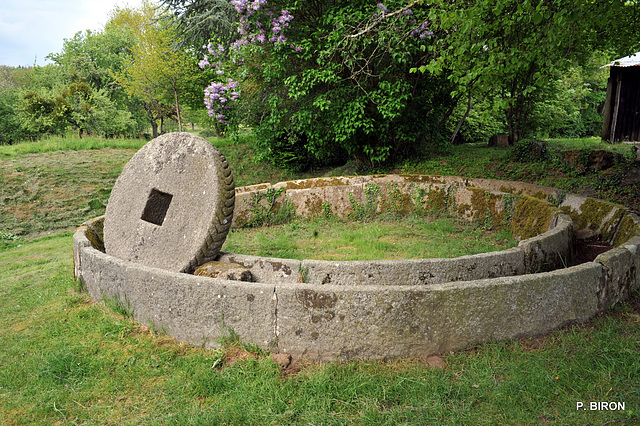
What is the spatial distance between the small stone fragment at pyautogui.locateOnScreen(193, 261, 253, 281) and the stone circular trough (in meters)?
0.30

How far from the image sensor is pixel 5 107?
3456 cm

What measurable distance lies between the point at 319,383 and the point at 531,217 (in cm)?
524

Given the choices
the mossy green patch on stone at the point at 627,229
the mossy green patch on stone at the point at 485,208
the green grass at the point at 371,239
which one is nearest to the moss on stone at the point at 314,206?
the green grass at the point at 371,239

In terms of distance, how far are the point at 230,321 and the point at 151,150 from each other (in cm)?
289

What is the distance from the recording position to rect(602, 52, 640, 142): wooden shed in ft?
54.0

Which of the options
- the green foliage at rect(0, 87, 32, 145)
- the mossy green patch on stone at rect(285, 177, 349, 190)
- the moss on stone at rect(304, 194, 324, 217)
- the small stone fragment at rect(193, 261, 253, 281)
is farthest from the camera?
the green foliage at rect(0, 87, 32, 145)

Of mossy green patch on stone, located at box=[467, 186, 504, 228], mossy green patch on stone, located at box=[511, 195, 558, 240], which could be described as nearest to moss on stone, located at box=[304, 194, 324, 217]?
mossy green patch on stone, located at box=[467, 186, 504, 228]

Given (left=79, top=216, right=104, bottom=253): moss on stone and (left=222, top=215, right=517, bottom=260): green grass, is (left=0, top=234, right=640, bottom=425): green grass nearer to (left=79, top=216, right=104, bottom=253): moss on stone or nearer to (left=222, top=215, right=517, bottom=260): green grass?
(left=79, top=216, right=104, bottom=253): moss on stone

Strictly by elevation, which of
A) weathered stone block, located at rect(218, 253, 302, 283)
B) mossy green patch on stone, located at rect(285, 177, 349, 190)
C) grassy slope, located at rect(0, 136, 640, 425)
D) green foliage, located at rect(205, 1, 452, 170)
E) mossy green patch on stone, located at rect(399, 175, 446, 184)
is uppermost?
green foliage, located at rect(205, 1, 452, 170)

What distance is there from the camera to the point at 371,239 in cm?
718

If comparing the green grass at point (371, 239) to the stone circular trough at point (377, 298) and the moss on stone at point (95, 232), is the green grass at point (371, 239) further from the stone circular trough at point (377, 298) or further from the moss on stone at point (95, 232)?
the moss on stone at point (95, 232)

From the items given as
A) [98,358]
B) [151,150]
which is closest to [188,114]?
[151,150]

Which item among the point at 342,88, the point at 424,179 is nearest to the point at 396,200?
the point at 424,179

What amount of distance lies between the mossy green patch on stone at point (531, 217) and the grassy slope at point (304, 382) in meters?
2.65
